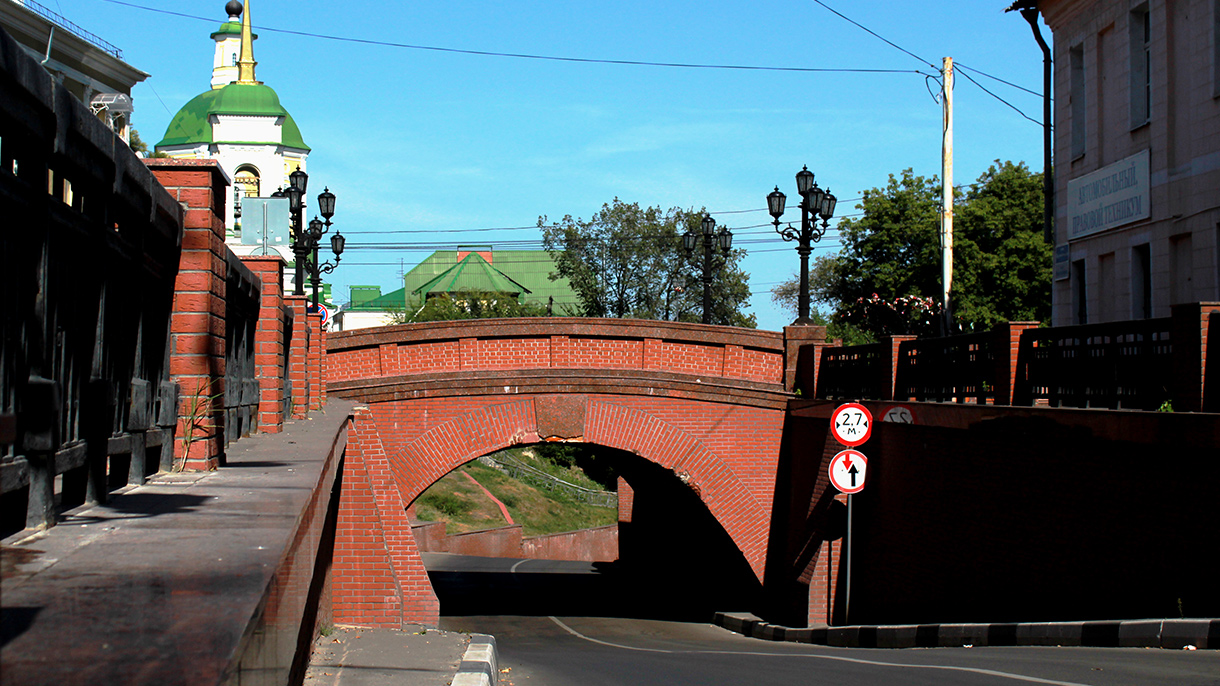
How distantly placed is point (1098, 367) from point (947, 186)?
43.1 feet

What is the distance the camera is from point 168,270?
589cm

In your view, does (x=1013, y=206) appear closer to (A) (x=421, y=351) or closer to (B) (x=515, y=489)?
(B) (x=515, y=489)

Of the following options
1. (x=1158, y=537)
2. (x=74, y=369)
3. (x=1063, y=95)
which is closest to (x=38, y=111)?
(x=74, y=369)

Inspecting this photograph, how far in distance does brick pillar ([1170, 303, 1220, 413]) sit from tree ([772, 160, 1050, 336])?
26.5 m

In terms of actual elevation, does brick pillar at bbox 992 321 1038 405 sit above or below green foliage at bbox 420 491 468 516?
above

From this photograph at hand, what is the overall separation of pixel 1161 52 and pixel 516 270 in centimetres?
6781

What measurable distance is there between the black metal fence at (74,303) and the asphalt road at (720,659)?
598 cm

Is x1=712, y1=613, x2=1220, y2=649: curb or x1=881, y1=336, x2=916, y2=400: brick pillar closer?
x1=712, y1=613, x2=1220, y2=649: curb

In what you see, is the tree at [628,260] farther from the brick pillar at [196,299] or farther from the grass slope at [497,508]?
the brick pillar at [196,299]

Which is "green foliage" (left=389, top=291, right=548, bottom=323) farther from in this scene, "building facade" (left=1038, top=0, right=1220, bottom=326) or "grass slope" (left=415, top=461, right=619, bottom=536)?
"building facade" (left=1038, top=0, right=1220, bottom=326)

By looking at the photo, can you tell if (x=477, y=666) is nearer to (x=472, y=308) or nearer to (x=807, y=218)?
(x=807, y=218)

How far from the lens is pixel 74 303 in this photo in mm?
4051

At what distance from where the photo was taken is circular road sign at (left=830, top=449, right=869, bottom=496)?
50.2 feet

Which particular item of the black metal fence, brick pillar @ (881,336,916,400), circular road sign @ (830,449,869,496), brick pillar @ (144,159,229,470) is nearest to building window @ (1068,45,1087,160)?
brick pillar @ (881,336,916,400)
